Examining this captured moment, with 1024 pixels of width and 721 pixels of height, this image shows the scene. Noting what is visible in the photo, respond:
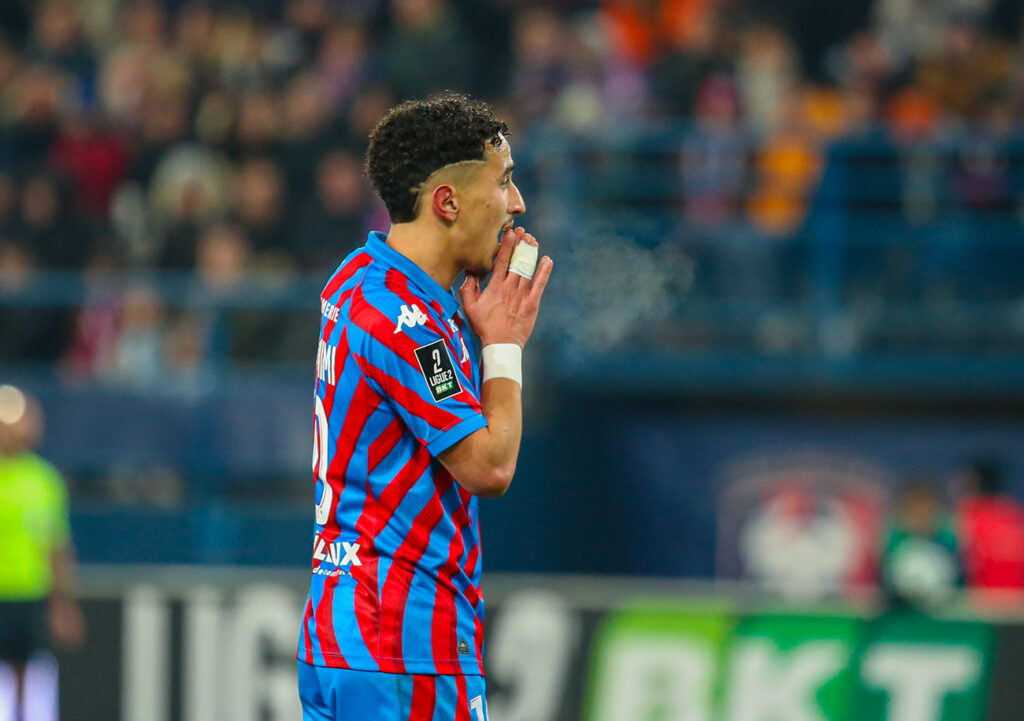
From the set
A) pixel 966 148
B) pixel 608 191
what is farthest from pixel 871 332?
pixel 608 191

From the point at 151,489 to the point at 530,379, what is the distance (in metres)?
2.65

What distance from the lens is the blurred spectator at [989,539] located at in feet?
28.7

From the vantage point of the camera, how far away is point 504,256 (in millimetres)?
3248

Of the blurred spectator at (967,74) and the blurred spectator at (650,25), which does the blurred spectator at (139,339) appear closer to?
the blurred spectator at (650,25)

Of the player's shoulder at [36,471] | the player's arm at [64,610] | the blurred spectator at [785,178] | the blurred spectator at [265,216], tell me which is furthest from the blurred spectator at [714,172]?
the player's arm at [64,610]

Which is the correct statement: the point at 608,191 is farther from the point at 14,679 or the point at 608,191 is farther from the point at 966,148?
the point at 14,679

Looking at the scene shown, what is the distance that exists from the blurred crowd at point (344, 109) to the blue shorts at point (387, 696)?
292 inches

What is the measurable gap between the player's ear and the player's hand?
0.47 feet

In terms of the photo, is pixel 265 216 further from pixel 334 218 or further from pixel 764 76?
pixel 764 76

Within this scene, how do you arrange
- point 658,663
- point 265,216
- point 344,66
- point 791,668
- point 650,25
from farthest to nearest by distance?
point 344,66
point 650,25
point 265,216
point 658,663
point 791,668

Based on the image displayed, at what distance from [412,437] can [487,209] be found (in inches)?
18.8

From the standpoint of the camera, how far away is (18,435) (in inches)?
345

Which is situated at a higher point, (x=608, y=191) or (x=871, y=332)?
(x=608, y=191)

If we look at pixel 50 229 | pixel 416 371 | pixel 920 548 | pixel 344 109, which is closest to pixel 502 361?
pixel 416 371
